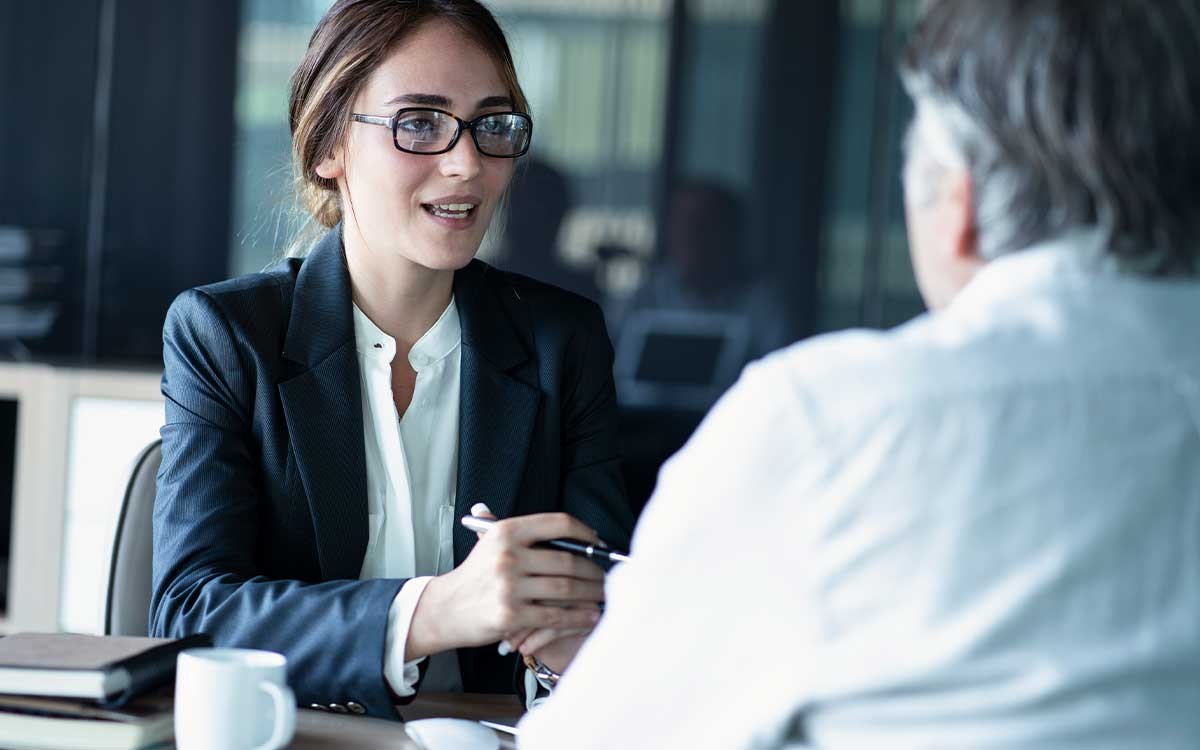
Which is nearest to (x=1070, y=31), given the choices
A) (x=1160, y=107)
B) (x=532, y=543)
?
(x=1160, y=107)

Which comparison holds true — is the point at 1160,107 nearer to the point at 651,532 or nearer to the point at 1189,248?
the point at 1189,248

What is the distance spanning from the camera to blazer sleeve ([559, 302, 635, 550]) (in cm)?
183

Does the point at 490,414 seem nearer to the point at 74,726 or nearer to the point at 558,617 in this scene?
the point at 558,617

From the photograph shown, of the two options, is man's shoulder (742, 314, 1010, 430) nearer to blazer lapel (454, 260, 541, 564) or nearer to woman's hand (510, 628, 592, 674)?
woman's hand (510, 628, 592, 674)

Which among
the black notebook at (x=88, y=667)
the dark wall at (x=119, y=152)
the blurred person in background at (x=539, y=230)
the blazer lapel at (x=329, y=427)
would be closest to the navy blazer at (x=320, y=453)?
the blazer lapel at (x=329, y=427)

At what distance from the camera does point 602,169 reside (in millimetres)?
3785

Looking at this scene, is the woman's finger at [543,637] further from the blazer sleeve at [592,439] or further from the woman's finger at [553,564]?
the blazer sleeve at [592,439]

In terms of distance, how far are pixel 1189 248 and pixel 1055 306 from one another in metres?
0.12

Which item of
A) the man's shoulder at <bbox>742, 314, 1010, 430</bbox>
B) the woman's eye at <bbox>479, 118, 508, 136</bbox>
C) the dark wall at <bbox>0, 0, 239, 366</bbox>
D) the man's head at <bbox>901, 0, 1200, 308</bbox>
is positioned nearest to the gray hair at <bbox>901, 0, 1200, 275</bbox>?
the man's head at <bbox>901, 0, 1200, 308</bbox>

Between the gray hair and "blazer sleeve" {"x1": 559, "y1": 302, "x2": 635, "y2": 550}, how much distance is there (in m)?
1.01

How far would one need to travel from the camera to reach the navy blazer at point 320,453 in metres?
1.40

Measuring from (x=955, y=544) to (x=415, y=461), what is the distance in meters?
1.10

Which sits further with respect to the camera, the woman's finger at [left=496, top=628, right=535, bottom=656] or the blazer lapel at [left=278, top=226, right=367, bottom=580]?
the blazer lapel at [left=278, top=226, right=367, bottom=580]

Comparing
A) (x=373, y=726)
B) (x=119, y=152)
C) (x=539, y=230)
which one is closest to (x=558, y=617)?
(x=373, y=726)
